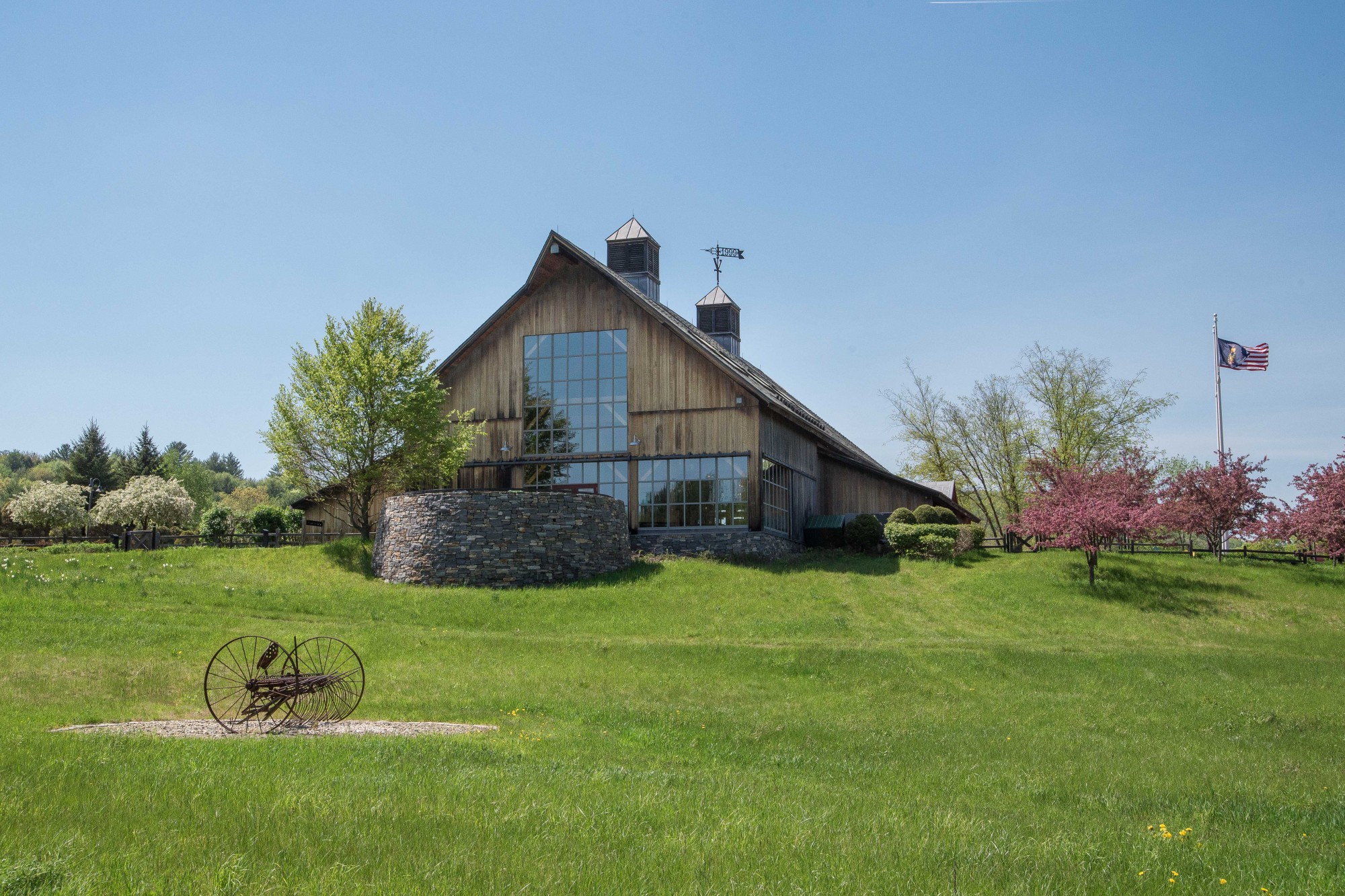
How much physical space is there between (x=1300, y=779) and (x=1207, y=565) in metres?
22.4

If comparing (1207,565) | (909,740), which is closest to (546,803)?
(909,740)

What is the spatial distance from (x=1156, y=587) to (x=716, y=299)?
2910 centimetres

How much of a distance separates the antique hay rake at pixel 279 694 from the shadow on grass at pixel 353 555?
12475 millimetres

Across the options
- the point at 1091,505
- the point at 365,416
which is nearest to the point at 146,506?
the point at 365,416

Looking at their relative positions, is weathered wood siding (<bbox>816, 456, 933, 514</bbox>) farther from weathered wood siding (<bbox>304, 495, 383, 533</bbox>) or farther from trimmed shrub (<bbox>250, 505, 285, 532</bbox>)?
trimmed shrub (<bbox>250, 505, 285, 532</bbox>)

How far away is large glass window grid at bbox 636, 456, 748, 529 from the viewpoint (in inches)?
1303

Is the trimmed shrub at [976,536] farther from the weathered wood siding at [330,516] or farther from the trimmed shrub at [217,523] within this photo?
the trimmed shrub at [217,523]

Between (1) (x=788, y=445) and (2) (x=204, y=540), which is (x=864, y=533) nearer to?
(1) (x=788, y=445)

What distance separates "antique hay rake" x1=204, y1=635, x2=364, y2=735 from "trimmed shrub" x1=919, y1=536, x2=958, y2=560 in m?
21.0

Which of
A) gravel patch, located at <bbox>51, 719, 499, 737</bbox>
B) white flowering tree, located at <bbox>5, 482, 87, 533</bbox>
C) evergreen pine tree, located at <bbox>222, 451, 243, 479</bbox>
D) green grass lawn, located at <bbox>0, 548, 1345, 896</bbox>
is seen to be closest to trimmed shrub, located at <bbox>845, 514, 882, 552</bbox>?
green grass lawn, located at <bbox>0, 548, 1345, 896</bbox>

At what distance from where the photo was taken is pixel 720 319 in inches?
2056

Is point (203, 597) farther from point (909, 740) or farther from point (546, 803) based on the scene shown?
point (546, 803)

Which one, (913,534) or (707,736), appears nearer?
(707,736)

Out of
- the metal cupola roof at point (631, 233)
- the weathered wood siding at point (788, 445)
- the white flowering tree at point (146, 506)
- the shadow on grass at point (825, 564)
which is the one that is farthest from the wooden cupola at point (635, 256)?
the white flowering tree at point (146, 506)
